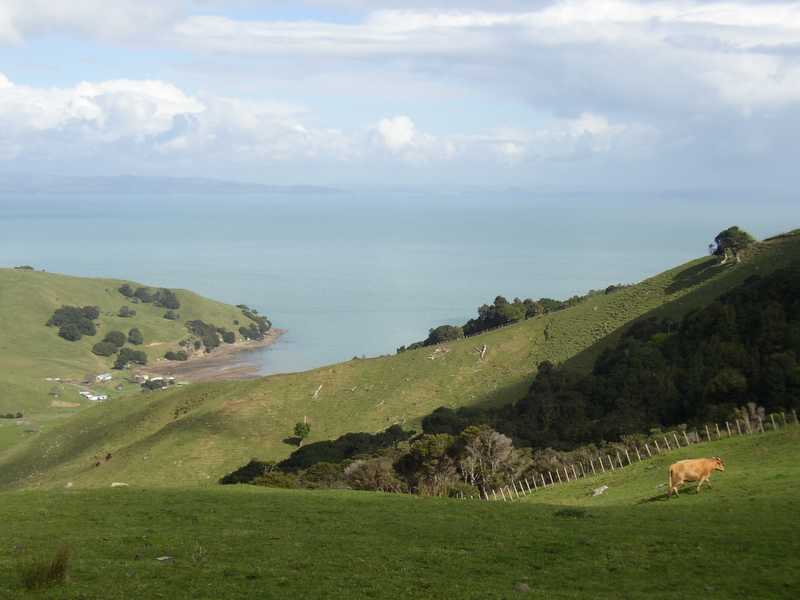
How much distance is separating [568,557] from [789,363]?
92.5ft

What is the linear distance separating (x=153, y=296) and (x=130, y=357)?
30655 millimetres

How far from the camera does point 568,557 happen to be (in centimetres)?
1534

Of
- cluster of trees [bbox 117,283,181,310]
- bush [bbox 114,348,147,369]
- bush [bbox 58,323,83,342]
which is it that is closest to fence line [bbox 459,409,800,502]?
bush [bbox 114,348,147,369]

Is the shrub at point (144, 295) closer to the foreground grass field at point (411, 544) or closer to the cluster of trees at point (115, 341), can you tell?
the cluster of trees at point (115, 341)

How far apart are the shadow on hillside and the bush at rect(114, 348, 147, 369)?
120 metres

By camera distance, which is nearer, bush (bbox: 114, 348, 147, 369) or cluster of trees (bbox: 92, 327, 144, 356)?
bush (bbox: 114, 348, 147, 369)

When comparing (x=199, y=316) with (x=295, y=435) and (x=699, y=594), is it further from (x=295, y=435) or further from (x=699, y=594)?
(x=699, y=594)

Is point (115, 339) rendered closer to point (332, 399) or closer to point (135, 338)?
point (135, 338)

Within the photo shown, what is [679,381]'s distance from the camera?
46375 mm

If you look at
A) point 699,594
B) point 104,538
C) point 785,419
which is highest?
point 104,538

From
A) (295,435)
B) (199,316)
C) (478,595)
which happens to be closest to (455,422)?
(295,435)

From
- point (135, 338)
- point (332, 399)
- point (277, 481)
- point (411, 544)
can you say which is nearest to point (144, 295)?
point (135, 338)

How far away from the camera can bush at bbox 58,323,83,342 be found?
16475 cm

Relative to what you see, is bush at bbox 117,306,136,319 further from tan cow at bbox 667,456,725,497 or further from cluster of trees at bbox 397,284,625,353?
tan cow at bbox 667,456,725,497
